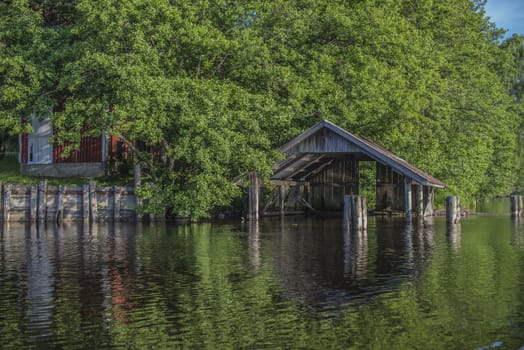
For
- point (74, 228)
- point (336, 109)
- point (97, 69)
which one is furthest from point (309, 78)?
point (74, 228)

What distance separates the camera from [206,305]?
51.4 ft

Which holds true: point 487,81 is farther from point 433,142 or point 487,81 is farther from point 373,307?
point 373,307

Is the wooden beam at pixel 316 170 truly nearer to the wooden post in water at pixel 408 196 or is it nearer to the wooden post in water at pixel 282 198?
the wooden post in water at pixel 282 198

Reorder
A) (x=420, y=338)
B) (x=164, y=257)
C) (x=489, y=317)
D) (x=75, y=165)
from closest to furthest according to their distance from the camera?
(x=420, y=338) → (x=489, y=317) → (x=164, y=257) → (x=75, y=165)

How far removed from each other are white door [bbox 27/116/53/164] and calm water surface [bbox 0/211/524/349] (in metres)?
15.6

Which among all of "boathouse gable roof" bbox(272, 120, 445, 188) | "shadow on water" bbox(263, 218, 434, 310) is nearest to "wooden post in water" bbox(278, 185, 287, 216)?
"boathouse gable roof" bbox(272, 120, 445, 188)

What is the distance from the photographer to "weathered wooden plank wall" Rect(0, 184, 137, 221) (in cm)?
3959

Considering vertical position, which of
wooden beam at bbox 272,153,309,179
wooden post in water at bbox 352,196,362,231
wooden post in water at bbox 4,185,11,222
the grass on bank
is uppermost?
wooden beam at bbox 272,153,309,179

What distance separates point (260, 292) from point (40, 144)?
106ft

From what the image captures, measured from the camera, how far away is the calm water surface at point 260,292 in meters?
12.9

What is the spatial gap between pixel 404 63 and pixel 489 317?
111 ft

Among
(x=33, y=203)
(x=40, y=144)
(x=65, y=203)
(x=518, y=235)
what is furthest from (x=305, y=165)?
(x=40, y=144)

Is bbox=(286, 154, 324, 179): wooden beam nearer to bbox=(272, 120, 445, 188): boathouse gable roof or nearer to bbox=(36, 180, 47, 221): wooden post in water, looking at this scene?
bbox=(272, 120, 445, 188): boathouse gable roof

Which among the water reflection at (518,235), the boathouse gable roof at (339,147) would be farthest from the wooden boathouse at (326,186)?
the water reflection at (518,235)
